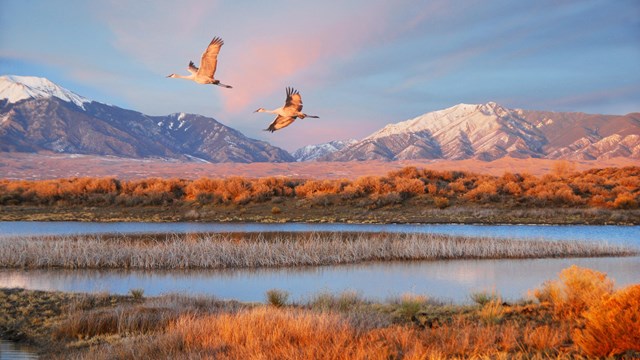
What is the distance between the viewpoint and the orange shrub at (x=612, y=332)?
7.99 metres

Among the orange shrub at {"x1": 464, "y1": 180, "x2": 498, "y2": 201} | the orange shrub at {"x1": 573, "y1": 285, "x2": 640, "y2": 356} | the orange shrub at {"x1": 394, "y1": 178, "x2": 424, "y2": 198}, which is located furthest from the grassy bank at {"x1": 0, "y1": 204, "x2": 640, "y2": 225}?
the orange shrub at {"x1": 573, "y1": 285, "x2": 640, "y2": 356}

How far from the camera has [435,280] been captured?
2209cm

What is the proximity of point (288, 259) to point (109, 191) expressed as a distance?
41.6 meters

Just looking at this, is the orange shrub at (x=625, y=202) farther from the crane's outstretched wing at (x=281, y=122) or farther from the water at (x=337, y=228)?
the crane's outstretched wing at (x=281, y=122)

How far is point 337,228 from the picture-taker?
43.3 meters

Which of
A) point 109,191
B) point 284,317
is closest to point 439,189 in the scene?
point 109,191

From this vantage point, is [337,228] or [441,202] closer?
[337,228]

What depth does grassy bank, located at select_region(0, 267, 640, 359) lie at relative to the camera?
26.9ft

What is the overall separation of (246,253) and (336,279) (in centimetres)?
515

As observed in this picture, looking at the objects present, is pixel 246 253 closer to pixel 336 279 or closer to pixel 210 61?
pixel 336 279

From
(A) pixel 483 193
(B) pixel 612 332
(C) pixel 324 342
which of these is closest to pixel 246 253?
(C) pixel 324 342

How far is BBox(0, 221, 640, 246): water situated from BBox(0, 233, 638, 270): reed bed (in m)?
7.92

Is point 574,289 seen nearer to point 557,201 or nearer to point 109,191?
point 557,201

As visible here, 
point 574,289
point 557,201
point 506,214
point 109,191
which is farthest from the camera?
point 109,191
